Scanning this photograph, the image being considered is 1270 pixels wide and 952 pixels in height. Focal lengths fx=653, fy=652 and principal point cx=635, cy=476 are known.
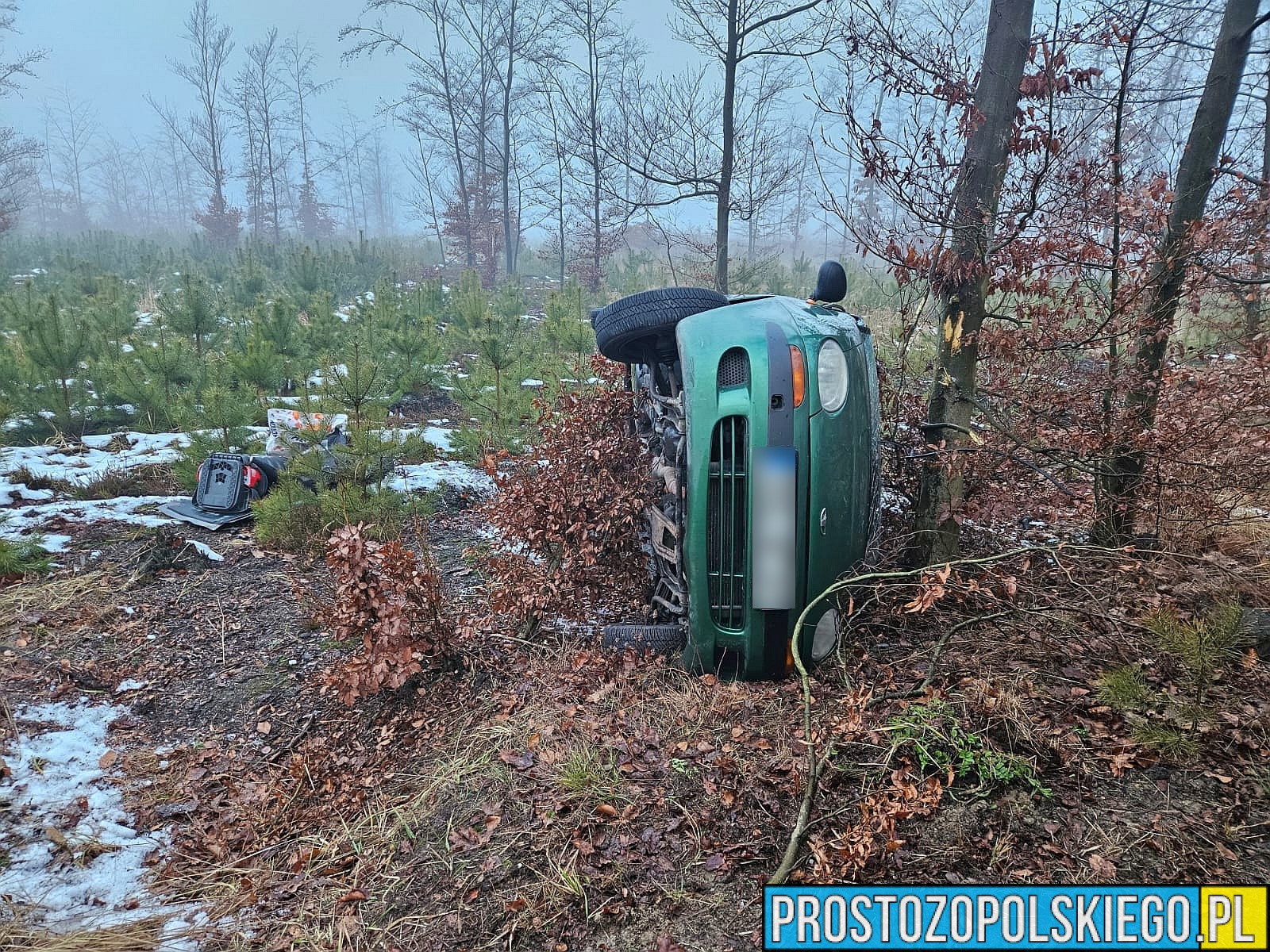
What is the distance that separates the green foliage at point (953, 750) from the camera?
7.72ft

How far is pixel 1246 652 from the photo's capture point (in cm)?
270

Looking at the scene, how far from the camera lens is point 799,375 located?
287 centimetres

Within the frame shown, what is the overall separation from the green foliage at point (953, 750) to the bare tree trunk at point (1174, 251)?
2016 mm

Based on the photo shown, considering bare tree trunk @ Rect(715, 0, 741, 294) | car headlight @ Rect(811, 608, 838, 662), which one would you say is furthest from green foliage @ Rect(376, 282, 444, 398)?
car headlight @ Rect(811, 608, 838, 662)

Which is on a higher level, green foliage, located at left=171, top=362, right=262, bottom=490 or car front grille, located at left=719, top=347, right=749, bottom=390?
car front grille, located at left=719, top=347, right=749, bottom=390

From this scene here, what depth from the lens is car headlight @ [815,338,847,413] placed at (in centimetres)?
293

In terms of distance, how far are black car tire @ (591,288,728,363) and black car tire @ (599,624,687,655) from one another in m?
1.60

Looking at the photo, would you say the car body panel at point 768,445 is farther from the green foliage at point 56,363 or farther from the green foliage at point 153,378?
the green foliage at point 56,363

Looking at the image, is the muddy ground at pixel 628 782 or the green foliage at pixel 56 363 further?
the green foliage at pixel 56 363

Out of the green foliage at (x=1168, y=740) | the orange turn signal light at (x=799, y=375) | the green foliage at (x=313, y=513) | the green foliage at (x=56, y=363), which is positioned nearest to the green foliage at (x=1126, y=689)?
the green foliage at (x=1168, y=740)

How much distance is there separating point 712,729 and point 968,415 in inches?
93.6

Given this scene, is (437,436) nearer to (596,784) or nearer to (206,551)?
(206,551)

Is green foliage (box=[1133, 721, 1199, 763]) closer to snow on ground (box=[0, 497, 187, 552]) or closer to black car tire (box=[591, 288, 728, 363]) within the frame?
black car tire (box=[591, 288, 728, 363])

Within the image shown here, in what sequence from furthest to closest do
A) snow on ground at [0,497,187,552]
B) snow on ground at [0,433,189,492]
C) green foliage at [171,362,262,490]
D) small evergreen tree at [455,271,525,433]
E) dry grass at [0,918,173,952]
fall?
small evergreen tree at [455,271,525,433] < snow on ground at [0,433,189,492] < green foliage at [171,362,262,490] < snow on ground at [0,497,187,552] < dry grass at [0,918,173,952]
